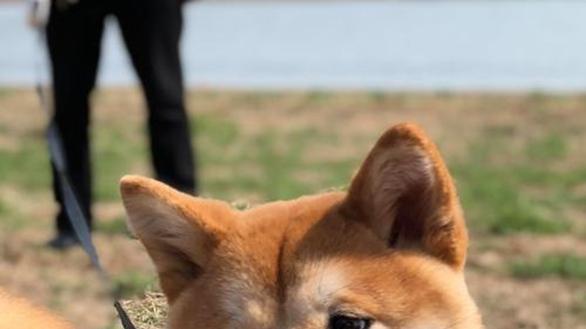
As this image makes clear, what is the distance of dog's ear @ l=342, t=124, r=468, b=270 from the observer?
91.4 inches

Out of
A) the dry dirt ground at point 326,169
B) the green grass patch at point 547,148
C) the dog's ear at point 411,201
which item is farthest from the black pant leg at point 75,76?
the green grass patch at point 547,148

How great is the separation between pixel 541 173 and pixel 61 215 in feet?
12.1

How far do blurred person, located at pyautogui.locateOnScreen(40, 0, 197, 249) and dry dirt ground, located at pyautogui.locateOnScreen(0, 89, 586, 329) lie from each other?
0.42 m

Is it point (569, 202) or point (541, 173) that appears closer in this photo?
point (569, 202)

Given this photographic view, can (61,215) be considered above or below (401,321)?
below

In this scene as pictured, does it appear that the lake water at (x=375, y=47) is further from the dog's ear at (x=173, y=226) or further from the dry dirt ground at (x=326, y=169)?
the dog's ear at (x=173, y=226)

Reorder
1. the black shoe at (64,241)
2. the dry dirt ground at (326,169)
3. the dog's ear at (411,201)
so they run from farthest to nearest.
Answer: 1. the black shoe at (64,241)
2. the dry dirt ground at (326,169)
3. the dog's ear at (411,201)

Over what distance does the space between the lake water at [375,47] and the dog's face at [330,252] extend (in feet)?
32.6

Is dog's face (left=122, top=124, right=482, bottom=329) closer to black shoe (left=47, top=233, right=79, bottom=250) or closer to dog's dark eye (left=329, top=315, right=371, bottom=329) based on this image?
dog's dark eye (left=329, top=315, right=371, bottom=329)

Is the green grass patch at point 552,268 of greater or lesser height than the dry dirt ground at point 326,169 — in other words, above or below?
above

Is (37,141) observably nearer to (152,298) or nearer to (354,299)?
(152,298)

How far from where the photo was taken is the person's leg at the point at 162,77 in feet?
16.4

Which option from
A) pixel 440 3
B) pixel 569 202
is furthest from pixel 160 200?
pixel 440 3

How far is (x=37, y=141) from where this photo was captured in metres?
10.6
